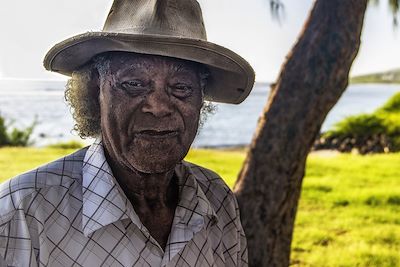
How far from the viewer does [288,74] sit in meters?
3.47

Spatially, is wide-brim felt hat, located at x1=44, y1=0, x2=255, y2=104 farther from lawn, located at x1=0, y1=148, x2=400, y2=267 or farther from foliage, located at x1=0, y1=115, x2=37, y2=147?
foliage, located at x1=0, y1=115, x2=37, y2=147

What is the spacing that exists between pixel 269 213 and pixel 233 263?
1.70 meters

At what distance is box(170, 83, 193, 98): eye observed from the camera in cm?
151

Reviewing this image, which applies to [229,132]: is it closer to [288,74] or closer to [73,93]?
[288,74]

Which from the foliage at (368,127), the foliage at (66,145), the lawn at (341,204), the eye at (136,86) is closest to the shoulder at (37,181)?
the eye at (136,86)

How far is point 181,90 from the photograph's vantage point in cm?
152

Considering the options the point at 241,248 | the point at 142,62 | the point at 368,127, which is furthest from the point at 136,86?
the point at 368,127

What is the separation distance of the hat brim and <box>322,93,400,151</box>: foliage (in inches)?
422

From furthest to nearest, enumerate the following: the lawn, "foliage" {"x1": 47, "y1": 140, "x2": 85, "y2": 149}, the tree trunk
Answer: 1. "foliage" {"x1": 47, "y1": 140, "x2": 85, "y2": 149}
2. the lawn
3. the tree trunk

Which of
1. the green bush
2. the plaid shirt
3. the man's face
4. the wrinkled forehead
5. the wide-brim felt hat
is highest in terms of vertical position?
the wide-brim felt hat

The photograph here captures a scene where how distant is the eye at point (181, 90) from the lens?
1.51 m

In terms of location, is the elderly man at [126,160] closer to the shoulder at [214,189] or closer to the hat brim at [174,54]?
the hat brim at [174,54]

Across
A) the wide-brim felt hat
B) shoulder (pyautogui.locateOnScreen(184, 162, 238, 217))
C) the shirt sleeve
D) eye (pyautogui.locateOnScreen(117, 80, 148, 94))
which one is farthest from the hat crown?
the shirt sleeve

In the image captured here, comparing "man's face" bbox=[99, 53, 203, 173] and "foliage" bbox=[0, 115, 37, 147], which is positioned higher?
"man's face" bbox=[99, 53, 203, 173]
